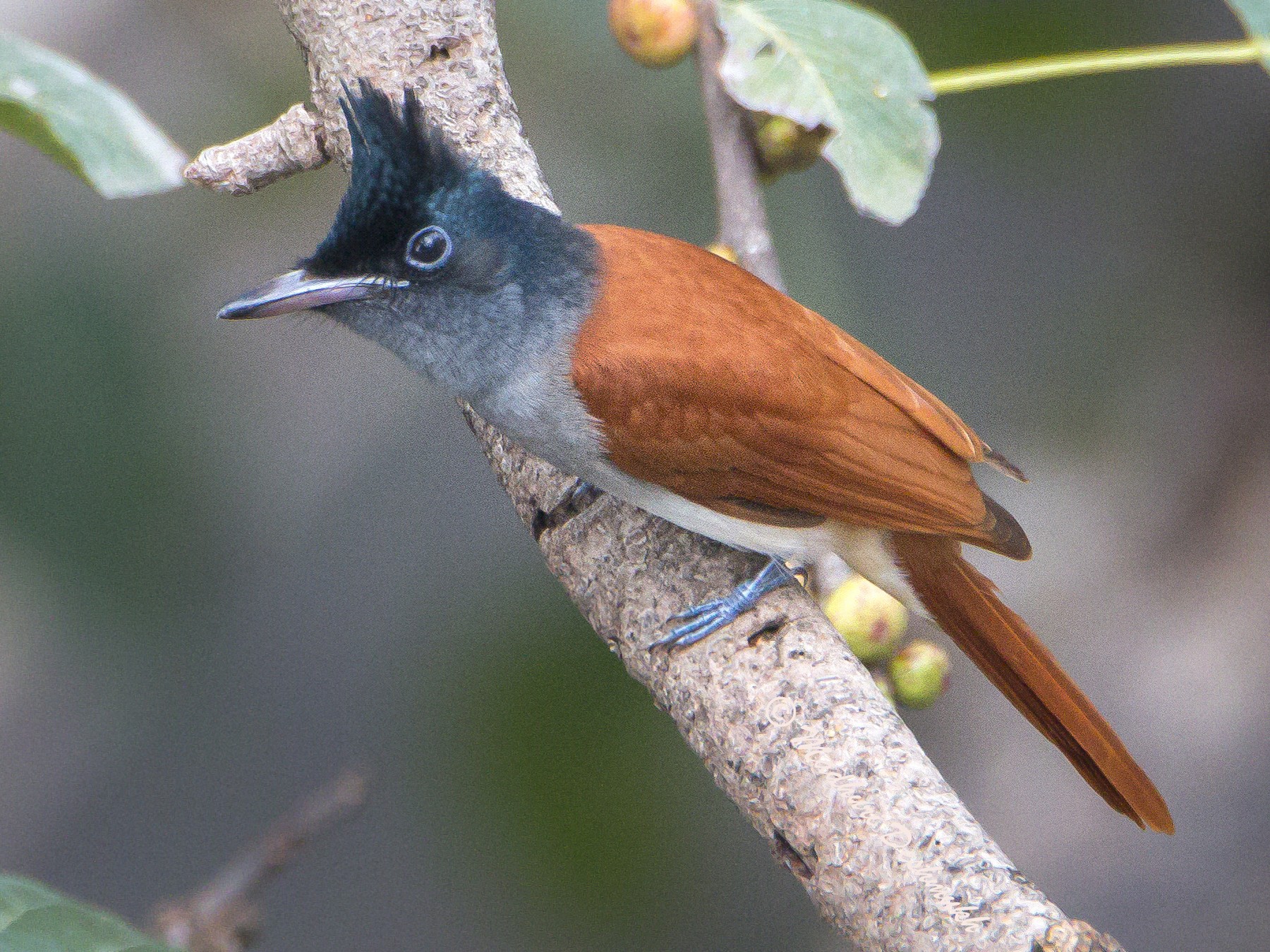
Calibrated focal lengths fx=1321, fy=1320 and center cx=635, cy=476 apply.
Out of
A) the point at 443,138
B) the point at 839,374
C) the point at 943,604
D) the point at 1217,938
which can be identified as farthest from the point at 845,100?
the point at 1217,938

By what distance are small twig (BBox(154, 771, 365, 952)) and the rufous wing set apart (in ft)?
2.69

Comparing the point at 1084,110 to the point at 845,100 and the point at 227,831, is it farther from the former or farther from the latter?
the point at 227,831

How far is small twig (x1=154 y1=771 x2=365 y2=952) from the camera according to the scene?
226 cm

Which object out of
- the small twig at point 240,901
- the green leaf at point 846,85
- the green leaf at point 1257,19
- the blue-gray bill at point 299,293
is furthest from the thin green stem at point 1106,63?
the small twig at point 240,901

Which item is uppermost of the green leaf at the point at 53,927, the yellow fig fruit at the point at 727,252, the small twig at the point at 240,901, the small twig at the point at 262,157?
the small twig at the point at 262,157

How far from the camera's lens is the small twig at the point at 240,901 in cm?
226

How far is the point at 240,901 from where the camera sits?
2291 millimetres

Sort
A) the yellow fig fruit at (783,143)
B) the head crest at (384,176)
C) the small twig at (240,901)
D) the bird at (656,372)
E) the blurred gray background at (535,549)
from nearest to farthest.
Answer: the head crest at (384,176) < the bird at (656,372) < the small twig at (240,901) < the yellow fig fruit at (783,143) < the blurred gray background at (535,549)

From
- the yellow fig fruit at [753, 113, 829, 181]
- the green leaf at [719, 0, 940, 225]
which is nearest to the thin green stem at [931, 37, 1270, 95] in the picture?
the green leaf at [719, 0, 940, 225]

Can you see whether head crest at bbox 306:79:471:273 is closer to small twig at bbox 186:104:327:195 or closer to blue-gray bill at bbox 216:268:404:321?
blue-gray bill at bbox 216:268:404:321

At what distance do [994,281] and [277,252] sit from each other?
1.94 meters

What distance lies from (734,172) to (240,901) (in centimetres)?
156

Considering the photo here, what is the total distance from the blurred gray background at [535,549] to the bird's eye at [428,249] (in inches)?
36.9

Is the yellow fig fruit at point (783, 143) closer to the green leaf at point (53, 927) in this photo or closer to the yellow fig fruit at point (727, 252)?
the yellow fig fruit at point (727, 252)
